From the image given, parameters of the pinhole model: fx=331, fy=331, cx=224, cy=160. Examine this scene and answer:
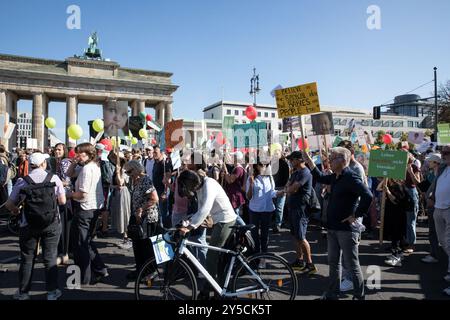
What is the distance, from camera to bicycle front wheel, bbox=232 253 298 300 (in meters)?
4.07

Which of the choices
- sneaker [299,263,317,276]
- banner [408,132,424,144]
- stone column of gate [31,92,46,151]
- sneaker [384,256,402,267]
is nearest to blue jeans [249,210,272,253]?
sneaker [299,263,317,276]

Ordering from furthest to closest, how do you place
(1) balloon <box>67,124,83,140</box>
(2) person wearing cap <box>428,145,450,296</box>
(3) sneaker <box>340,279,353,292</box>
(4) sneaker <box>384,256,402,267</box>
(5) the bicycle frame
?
(1) balloon <box>67,124,83,140</box> < (4) sneaker <box>384,256,402,267</box> < (2) person wearing cap <box>428,145,450,296</box> < (3) sneaker <box>340,279,353,292</box> < (5) the bicycle frame

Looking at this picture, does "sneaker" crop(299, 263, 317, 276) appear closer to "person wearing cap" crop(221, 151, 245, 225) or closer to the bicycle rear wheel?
"person wearing cap" crop(221, 151, 245, 225)

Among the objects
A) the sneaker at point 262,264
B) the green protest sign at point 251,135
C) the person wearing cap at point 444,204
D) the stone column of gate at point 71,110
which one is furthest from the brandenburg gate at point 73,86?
the person wearing cap at point 444,204

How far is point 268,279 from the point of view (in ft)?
13.3

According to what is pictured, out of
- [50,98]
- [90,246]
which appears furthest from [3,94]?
[90,246]

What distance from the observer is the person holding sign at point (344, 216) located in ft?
14.0

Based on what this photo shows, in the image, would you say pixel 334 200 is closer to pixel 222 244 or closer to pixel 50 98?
pixel 222 244

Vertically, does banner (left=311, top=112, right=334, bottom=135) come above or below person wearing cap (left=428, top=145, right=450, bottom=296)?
above

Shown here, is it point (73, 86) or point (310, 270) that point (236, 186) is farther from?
point (73, 86)

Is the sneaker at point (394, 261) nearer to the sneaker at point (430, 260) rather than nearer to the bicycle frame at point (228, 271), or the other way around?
the sneaker at point (430, 260)

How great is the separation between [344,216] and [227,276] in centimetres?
170

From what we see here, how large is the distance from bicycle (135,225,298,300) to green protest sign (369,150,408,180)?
379 centimetres

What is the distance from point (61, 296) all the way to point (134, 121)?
647 inches
